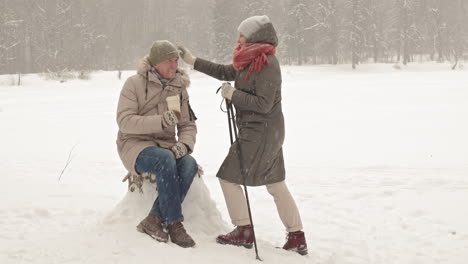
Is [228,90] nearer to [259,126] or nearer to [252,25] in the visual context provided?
[259,126]

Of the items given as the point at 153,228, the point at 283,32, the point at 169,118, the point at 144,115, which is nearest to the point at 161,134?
the point at 144,115

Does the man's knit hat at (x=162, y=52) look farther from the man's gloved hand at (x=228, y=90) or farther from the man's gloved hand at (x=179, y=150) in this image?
the man's gloved hand at (x=179, y=150)

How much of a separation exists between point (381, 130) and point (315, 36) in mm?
45535

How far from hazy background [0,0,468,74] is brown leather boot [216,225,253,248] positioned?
46.6 meters

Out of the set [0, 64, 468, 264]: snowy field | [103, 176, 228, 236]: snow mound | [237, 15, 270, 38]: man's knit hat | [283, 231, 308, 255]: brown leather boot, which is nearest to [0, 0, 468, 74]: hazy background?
[0, 64, 468, 264]: snowy field

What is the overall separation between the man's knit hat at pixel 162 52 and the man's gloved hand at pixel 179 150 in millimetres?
779

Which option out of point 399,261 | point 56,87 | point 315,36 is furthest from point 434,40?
point 399,261

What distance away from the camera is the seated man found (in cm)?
380

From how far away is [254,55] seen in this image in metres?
3.86

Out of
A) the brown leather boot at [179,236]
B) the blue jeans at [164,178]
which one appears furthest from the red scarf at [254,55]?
the brown leather boot at [179,236]

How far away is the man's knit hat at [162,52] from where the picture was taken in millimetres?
4031

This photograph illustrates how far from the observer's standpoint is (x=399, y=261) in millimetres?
4223

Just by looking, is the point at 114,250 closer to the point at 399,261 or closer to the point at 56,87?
the point at 399,261

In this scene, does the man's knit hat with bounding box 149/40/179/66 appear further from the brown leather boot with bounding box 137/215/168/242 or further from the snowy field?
the brown leather boot with bounding box 137/215/168/242
